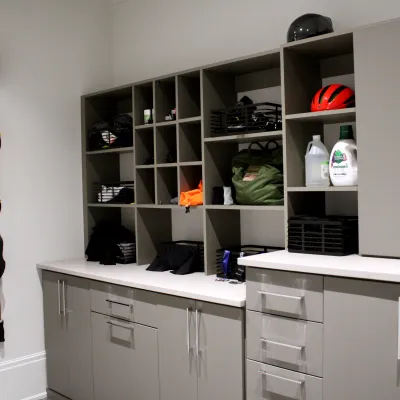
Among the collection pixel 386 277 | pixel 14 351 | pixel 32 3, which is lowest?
pixel 14 351

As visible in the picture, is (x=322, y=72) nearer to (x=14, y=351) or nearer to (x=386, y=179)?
(x=386, y=179)

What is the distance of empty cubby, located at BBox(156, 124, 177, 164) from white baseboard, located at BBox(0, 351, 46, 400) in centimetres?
158

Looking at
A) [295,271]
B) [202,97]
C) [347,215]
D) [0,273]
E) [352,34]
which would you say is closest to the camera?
[295,271]

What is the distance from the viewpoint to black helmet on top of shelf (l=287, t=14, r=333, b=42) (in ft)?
7.95

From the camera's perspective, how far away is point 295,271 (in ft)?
6.83

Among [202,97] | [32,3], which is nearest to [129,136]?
[202,97]

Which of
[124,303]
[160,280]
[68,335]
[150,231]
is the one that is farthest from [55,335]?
[160,280]

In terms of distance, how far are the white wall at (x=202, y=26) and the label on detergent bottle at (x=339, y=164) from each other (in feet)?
2.42

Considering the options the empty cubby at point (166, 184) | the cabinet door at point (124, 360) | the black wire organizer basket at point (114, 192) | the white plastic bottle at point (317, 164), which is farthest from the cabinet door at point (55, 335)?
the white plastic bottle at point (317, 164)

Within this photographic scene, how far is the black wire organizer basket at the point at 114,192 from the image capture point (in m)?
3.54

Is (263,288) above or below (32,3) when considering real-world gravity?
below

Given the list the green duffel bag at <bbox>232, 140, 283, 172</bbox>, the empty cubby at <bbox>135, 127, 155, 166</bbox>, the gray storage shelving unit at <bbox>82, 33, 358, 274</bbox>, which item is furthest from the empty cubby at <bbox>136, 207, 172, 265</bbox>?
the green duffel bag at <bbox>232, 140, 283, 172</bbox>

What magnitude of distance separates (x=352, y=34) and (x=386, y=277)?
1.09 metres

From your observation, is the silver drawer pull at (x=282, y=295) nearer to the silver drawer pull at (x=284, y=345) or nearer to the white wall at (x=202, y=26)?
the silver drawer pull at (x=284, y=345)
